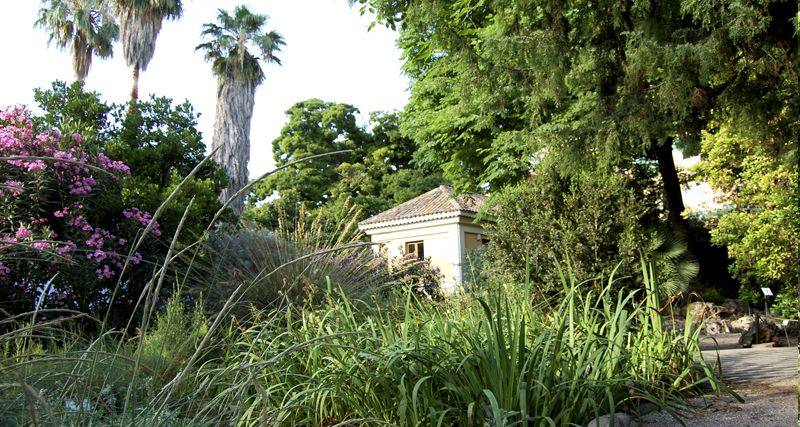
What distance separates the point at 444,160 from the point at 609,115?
7335 mm

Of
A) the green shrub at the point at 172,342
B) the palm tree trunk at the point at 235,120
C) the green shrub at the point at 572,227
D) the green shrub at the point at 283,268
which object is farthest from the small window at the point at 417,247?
the green shrub at the point at 172,342

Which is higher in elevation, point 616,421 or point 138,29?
point 138,29

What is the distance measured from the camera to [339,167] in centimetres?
2616

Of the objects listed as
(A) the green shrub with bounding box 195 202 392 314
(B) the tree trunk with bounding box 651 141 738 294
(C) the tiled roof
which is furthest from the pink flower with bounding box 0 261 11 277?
(C) the tiled roof

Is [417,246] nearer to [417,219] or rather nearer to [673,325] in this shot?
[417,219]

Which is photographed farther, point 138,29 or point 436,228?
point 436,228

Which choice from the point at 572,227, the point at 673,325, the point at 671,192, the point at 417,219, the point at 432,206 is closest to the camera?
the point at 673,325

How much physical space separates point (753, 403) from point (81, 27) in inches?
794

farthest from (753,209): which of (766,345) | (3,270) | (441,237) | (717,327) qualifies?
(3,270)

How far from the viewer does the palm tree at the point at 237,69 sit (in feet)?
67.8

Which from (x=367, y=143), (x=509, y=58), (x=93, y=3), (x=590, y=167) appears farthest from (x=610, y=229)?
(x=367, y=143)

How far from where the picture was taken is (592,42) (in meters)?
6.25

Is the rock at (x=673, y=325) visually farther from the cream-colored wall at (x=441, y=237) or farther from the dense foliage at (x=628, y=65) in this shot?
the cream-colored wall at (x=441, y=237)

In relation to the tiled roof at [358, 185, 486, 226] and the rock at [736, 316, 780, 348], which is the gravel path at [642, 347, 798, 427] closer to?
the rock at [736, 316, 780, 348]
